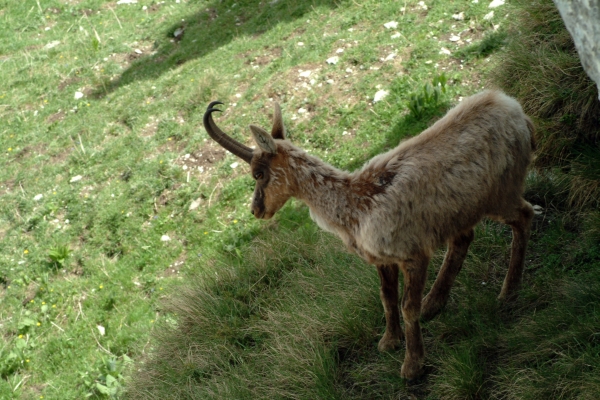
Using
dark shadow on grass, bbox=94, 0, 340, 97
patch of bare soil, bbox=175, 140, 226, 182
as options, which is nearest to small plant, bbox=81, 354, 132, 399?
patch of bare soil, bbox=175, 140, 226, 182

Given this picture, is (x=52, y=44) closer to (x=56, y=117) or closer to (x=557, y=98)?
(x=56, y=117)

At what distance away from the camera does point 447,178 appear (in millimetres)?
5391

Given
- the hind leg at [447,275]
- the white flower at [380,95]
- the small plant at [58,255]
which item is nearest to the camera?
the hind leg at [447,275]

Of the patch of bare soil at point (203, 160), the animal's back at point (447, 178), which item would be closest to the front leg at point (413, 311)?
the animal's back at point (447, 178)

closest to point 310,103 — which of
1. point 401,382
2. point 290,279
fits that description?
point 290,279

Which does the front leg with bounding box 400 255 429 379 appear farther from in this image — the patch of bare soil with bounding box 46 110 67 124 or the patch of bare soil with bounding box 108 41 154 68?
the patch of bare soil with bounding box 108 41 154 68

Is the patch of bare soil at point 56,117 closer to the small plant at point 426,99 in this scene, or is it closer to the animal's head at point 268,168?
the small plant at point 426,99

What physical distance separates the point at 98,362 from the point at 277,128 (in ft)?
13.8

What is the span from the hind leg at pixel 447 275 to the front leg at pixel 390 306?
1.04 feet

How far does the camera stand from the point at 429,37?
10461 millimetres

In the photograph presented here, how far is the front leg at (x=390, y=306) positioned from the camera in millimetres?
5727

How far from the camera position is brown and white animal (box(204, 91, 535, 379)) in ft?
17.7

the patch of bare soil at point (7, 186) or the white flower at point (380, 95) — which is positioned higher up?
the white flower at point (380, 95)

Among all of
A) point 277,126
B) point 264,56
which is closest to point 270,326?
point 277,126
